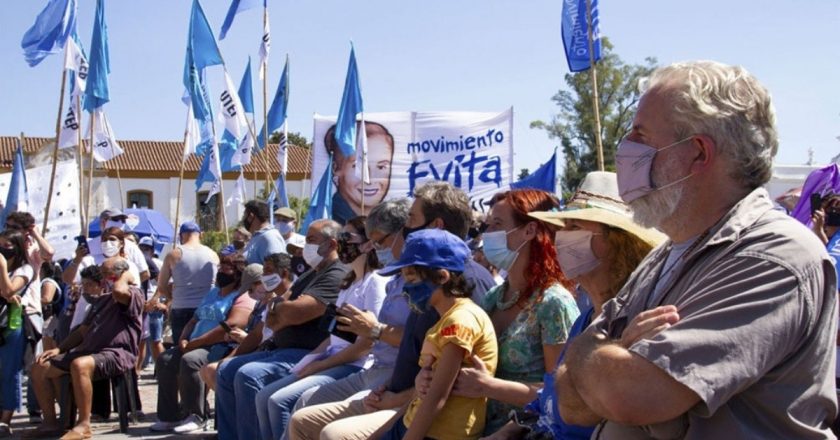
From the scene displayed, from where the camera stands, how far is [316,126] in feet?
50.5

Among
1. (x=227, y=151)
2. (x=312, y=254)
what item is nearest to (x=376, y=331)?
(x=312, y=254)

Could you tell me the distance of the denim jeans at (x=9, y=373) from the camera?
8.37 m

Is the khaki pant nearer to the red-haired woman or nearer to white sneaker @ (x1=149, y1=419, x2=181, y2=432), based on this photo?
the red-haired woman

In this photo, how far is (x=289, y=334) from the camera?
6508 millimetres

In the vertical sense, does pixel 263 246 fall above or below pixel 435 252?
below

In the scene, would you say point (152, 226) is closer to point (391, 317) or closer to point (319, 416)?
point (391, 317)

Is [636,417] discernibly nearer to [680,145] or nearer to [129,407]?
[680,145]

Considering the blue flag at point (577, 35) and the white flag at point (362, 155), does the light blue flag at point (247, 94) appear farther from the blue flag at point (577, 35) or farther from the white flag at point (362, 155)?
the blue flag at point (577, 35)

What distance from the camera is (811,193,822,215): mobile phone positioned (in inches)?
193

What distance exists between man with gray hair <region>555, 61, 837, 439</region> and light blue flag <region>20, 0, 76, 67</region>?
1232 cm

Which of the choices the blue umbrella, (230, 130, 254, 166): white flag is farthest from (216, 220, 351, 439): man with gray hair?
the blue umbrella

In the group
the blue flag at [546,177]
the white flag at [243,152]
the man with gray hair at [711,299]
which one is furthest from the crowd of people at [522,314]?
the white flag at [243,152]

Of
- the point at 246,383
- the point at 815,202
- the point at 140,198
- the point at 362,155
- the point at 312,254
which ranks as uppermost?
the point at 362,155

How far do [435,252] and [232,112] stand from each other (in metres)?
11.5
